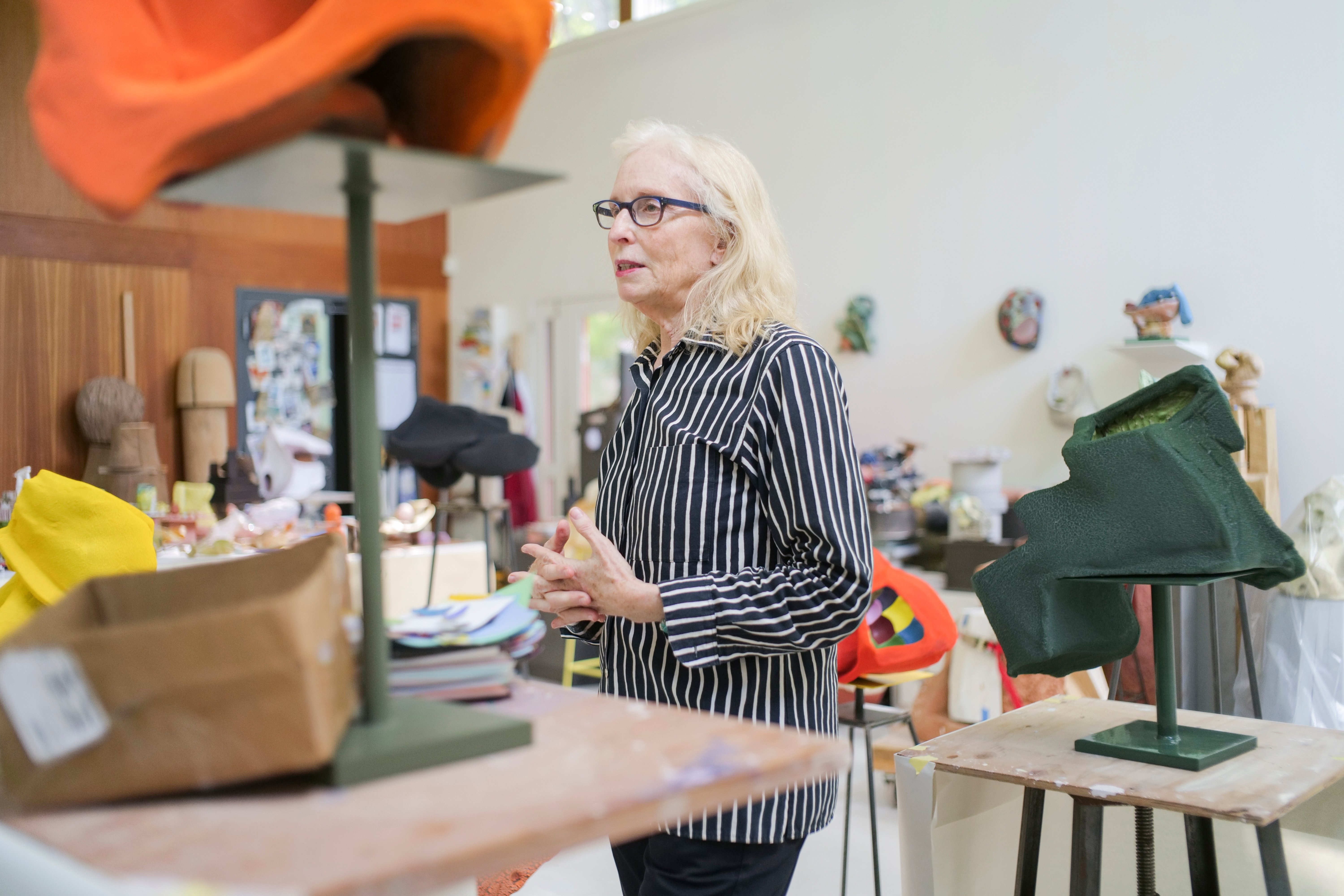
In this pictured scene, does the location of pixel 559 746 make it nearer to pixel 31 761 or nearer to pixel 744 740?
pixel 744 740

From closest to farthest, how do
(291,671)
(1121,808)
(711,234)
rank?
(291,671)
(711,234)
(1121,808)

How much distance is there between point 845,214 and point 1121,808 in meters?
4.74

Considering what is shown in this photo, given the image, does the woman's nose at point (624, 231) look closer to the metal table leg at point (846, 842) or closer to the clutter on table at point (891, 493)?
the metal table leg at point (846, 842)

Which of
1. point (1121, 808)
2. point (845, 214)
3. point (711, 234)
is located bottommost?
point (1121, 808)

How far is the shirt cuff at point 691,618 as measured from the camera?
1276mm

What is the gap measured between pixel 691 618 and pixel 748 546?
14 cm

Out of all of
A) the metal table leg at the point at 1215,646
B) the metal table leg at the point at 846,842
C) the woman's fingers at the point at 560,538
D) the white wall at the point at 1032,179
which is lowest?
the metal table leg at the point at 846,842

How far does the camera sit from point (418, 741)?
70 cm

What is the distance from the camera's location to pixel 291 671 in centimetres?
63

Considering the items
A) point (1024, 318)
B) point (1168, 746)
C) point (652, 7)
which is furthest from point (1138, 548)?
point (652, 7)

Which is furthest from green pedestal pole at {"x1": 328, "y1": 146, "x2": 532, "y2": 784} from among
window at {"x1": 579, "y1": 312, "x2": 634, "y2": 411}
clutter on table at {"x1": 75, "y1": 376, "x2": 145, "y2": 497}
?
window at {"x1": 579, "y1": 312, "x2": 634, "y2": 411}

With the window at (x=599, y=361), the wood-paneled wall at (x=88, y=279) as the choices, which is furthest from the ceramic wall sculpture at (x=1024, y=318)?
the wood-paneled wall at (x=88, y=279)

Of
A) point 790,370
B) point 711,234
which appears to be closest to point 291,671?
point 790,370

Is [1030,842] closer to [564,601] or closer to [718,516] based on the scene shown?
[718,516]
